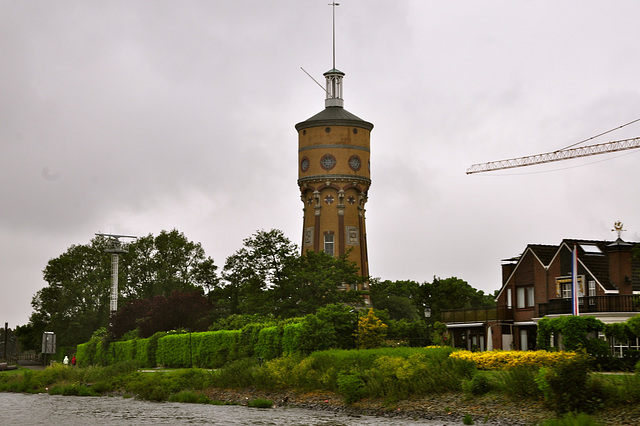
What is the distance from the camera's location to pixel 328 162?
91.8m

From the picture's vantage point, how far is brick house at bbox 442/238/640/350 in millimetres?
56969

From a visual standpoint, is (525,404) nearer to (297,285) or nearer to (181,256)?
(297,285)

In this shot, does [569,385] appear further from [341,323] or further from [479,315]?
[479,315]

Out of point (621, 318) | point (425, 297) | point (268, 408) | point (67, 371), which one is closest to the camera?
point (268, 408)

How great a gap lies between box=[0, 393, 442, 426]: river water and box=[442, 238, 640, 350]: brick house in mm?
19507

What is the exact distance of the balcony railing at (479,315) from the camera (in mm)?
68500

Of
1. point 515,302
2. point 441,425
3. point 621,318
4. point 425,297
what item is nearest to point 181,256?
point 425,297

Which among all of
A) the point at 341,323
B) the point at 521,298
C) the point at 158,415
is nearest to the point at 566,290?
the point at 521,298

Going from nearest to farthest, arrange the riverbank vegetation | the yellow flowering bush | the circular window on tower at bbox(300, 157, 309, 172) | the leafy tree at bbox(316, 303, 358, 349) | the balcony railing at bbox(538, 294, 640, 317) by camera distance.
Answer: the riverbank vegetation → the yellow flowering bush → the balcony railing at bbox(538, 294, 640, 317) → the leafy tree at bbox(316, 303, 358, 349) → the circular window on tower at bbox(300, 157, 309, 172)

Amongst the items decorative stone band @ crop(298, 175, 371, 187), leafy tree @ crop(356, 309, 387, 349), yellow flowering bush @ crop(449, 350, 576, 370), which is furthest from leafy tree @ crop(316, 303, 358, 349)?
decorative stone band @ crop(298, 175, 371, 187)

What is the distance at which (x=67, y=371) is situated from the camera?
6650 centimetres

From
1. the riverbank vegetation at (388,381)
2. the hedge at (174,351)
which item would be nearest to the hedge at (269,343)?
the riverbank vegetation at (388,381)

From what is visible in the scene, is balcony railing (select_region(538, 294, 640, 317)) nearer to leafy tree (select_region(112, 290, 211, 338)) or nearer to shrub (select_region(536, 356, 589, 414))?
shrub (select_region(536, 356, 589, 414))

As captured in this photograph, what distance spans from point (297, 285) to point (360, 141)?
72.4 feet
